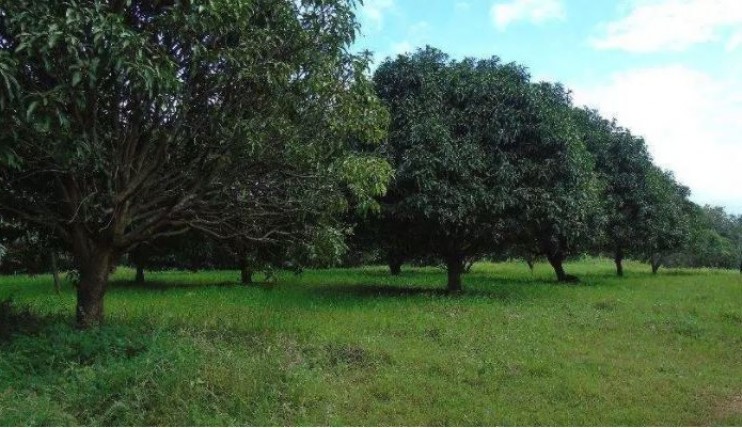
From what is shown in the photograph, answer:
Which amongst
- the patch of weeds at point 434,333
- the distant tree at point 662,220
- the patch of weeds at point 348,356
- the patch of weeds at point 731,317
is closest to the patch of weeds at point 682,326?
the patch of weeds at point 731,317

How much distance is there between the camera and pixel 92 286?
36.9 feet

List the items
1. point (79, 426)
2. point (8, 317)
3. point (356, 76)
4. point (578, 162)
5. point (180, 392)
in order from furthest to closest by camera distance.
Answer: point (578, 162) → point (356, 76) → point (8, 317) → point (180, 392) → point (79, 426)

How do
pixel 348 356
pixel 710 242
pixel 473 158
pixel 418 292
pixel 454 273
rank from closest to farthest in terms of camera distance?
pixel 348 356 < pixel 473 158 < pixel 454 273 < pixel 418 292 < pixel 710 242

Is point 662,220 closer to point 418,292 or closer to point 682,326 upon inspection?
point 418,292

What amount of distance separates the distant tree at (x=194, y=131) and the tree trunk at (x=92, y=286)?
0.06 ft

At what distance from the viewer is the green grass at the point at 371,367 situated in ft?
25.1

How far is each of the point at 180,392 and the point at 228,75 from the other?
495 cm

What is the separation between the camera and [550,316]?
52.3ft

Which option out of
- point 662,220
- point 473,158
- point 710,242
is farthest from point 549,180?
point 710,242

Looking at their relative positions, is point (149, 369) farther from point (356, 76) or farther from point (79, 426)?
point (356, 76)

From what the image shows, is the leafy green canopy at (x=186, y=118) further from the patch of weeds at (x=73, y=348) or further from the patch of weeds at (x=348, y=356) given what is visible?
the patch of weeds at (x=348, y=356)

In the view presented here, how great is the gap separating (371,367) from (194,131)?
4877mm

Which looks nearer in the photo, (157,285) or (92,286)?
(92,286)

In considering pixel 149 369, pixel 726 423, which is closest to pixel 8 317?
pixel 149 369
